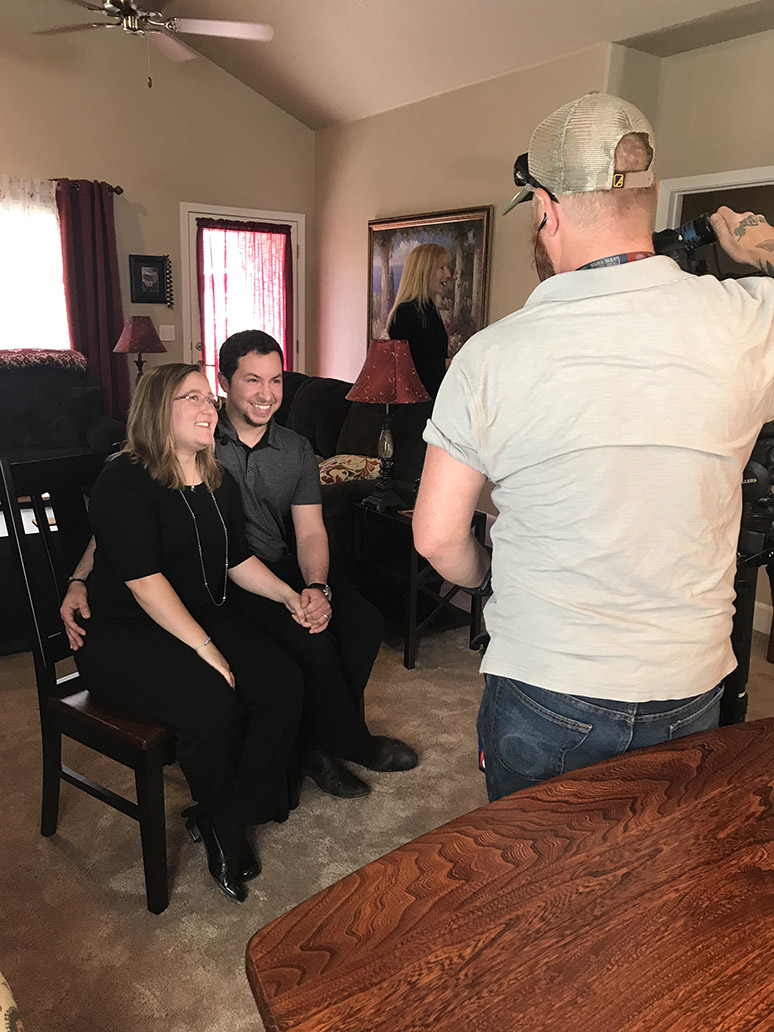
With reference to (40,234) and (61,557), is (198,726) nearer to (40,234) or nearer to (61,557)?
(61,557)

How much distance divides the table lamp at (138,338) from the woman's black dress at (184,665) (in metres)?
3.54

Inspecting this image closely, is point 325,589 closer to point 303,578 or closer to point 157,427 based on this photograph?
point 303,578

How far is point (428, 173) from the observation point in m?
4.75

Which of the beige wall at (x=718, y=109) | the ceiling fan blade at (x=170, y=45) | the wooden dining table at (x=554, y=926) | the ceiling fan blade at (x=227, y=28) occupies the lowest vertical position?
the wooden dining table at (x=554, y=926)

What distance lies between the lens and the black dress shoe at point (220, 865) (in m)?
1.79

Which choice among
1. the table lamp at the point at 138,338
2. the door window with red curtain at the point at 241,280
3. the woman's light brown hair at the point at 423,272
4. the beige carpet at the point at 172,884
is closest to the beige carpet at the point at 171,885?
the beige carpet at the point at 172,884

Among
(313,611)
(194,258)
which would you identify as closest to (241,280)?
(194,258)

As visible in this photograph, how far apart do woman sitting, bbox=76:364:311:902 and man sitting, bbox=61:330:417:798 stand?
0.16m

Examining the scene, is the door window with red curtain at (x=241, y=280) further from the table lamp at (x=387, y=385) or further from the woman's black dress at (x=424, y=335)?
the table lamp at (x=387, y=385)

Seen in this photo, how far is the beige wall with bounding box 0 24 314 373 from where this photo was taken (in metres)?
4.91

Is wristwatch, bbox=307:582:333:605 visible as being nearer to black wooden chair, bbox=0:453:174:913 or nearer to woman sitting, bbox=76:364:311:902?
woman sitting, bbox=76:364:311:902

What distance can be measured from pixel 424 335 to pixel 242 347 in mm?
2062

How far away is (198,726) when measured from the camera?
171 cm

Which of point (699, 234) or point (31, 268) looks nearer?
point (699, 234)
